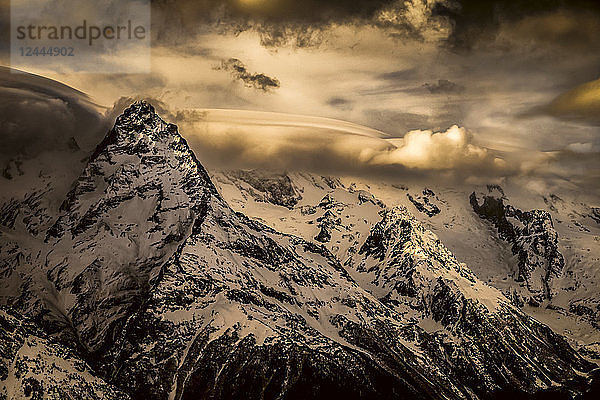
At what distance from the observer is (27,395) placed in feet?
609

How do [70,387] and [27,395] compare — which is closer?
[27,395]

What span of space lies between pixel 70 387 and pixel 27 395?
14358 millimetres

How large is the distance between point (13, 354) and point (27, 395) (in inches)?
549

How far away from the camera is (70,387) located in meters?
Result: 198

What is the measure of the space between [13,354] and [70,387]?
58.4 ft

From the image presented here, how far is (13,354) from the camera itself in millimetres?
194000
